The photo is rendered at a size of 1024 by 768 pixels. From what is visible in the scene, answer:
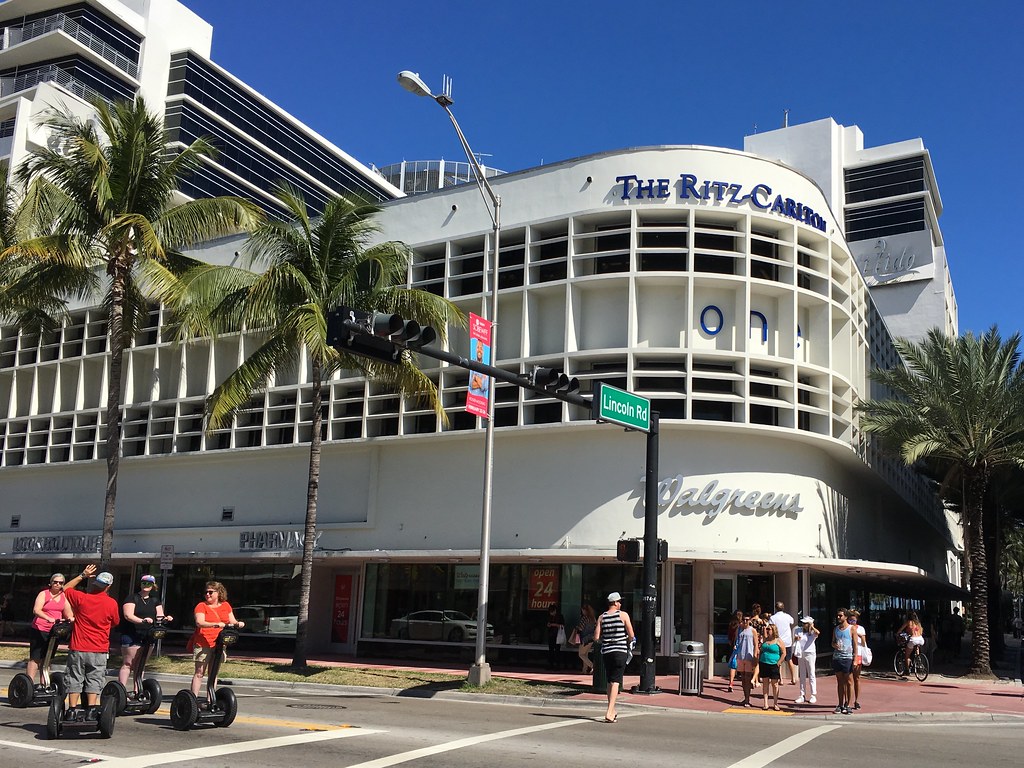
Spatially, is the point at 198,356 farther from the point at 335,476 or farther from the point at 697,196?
the point at 697,196

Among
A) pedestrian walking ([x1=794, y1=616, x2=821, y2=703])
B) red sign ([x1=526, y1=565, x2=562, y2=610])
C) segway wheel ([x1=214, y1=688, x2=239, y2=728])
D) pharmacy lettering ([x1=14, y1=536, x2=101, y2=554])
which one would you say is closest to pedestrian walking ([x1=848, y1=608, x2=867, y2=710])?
pedestrian walking ([x1=794, y1=616, x2=821, y2=703])

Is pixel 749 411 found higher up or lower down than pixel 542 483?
higher up

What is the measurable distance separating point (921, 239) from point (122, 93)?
47.4 meters

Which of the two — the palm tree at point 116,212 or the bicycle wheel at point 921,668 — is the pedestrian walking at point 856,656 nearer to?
the bicycle wheel at point 921,668

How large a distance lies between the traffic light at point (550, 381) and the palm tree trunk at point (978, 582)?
51.3 feet

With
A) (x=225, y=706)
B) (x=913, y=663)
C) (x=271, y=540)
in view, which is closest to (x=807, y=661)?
(x=913, y=663)

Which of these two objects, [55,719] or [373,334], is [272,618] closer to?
[373,334]

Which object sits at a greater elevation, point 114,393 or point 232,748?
point 114,393

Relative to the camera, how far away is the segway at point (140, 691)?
38.1 ft

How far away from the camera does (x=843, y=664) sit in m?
→ 16.7

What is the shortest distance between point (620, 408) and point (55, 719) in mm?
10778

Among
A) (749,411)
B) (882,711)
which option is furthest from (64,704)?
(749,411)

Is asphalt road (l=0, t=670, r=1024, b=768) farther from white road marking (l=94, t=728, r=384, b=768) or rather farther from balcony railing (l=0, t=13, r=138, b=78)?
balcony railing (l=0, t=13, r=138, b=78)

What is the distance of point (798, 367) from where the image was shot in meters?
24.5
